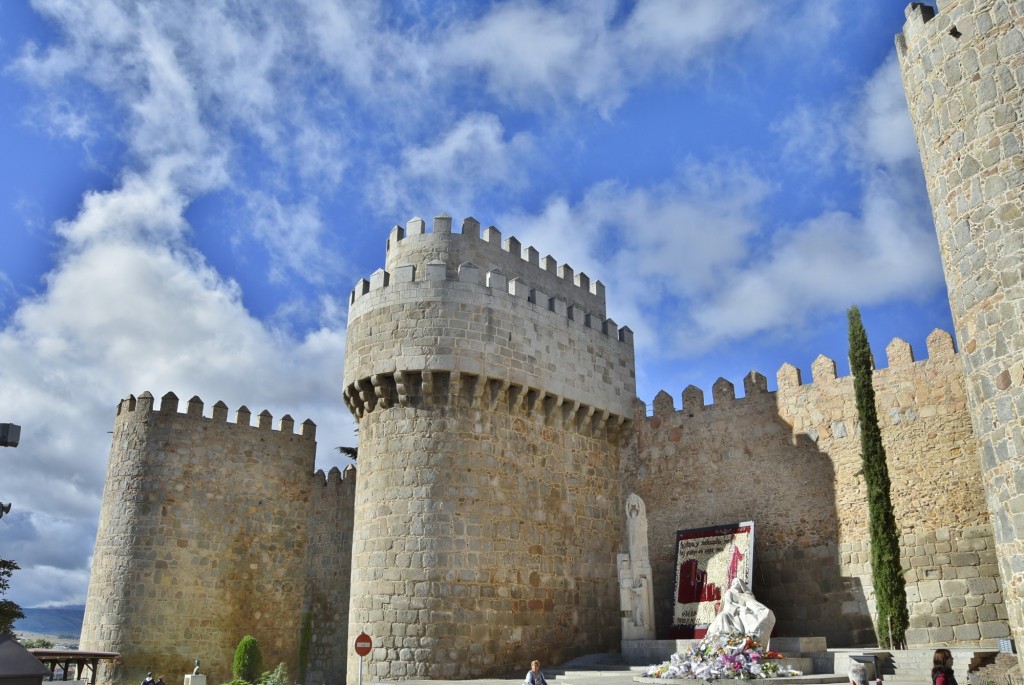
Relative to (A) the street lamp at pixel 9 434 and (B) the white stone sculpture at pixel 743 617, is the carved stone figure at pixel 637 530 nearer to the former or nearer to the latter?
(B) the white stone sculpture at pixel 743 617

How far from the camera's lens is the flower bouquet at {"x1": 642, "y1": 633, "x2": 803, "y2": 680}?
11169mm

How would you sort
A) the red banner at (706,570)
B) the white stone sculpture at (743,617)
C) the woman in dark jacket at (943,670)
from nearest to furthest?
the woman in dark jacket at (943,670)
the white stone sculpture at (743,617)
the red banner at (706,570)

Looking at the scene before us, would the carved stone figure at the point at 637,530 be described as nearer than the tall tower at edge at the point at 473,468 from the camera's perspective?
No

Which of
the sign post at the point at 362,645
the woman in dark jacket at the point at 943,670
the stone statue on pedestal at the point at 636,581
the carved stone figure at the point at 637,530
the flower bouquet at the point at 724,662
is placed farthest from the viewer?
the carved stone figure at the point at 637,530

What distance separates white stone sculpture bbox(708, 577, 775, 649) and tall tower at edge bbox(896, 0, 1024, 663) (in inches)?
175

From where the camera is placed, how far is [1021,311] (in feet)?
26.7

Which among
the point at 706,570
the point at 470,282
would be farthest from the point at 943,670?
the point at 470,282

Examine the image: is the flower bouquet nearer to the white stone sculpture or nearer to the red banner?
the white stone sculpture

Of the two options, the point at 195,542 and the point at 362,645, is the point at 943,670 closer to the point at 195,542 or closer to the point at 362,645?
the point at 362,645

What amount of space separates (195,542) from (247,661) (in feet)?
9.57

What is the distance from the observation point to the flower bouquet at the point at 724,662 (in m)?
11.2

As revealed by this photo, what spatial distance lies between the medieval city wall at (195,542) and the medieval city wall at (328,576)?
34cm

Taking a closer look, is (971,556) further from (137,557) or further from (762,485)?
(137,557)

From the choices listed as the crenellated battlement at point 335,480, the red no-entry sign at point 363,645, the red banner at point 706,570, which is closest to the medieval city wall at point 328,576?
the crenellated battlement at point 335,480
